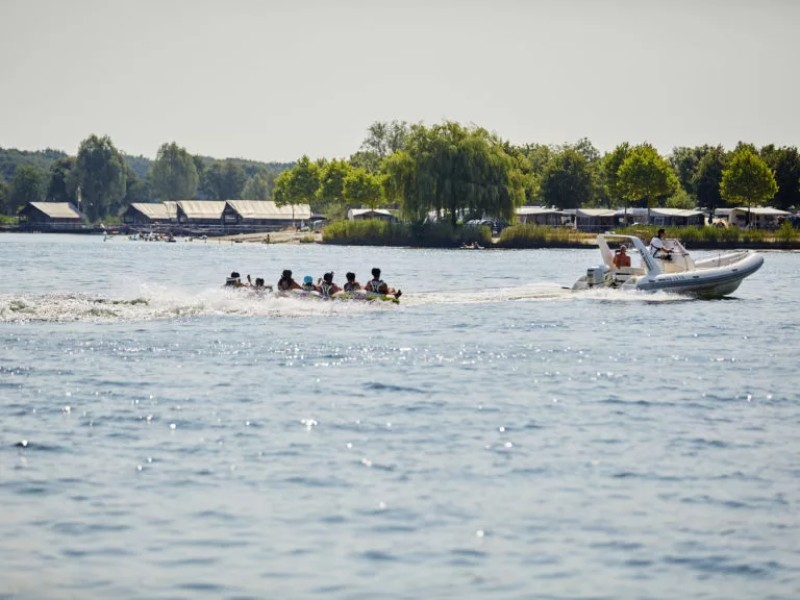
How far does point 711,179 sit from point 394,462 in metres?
128

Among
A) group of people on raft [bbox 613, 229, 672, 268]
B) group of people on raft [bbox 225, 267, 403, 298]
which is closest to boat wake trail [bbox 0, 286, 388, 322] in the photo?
group of people on raft [bbox 225, 267, 403, 298]

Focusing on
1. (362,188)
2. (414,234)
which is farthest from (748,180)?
(362,188)

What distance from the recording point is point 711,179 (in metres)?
138

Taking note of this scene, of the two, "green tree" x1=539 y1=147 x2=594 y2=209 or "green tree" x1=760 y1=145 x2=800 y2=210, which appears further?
"green tree" x1=539 y1=147 x2=594 y2=209

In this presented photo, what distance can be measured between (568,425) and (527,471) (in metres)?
3.40

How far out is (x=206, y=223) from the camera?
7682 inches

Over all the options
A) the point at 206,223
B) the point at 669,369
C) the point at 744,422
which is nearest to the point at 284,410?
the point at 744,422

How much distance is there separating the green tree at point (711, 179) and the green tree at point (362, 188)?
117 ft

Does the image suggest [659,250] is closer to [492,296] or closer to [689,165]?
[492,296]

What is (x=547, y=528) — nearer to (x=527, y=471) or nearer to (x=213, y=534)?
(x=527, y=471)

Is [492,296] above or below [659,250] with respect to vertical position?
below

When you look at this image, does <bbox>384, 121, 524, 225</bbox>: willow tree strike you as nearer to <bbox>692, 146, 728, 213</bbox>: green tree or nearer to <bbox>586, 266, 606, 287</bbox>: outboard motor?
<bbox>692, 146, 728, 213</bbox>: green tree

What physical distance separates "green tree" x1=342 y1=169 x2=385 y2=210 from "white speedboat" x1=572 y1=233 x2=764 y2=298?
10069 centimetres

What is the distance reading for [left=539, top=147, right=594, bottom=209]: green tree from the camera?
142250 millimetres
